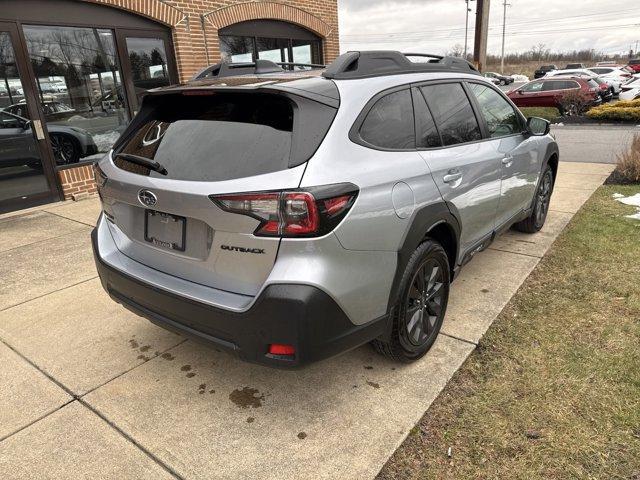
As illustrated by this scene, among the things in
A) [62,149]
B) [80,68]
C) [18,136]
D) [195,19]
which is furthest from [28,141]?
[195,19]

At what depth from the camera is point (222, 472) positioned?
2.18 meters

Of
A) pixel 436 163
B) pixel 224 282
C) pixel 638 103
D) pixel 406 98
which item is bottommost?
pixel 638 103

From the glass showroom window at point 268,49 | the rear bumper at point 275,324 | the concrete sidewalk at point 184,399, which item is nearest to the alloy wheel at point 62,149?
the glass showroom window at point 268,49

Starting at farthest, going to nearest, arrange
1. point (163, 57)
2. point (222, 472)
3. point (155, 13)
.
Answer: point (163, 57), point (155, 13), point (222, 472)

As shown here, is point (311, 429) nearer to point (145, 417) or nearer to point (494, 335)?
point (145, 417)

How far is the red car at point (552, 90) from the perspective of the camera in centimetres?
1908

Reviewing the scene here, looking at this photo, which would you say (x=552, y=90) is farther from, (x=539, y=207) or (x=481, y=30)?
(x=539, y=207)

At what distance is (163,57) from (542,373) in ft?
25.8

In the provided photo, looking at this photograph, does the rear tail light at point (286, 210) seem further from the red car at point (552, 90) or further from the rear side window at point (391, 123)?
the red car at point (552, 90)

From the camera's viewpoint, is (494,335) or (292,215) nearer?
(292,215)

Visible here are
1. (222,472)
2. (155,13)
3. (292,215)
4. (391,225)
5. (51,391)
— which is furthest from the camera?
(155,13)

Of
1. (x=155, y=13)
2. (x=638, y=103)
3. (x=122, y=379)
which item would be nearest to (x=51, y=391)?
(x=122, y=379)

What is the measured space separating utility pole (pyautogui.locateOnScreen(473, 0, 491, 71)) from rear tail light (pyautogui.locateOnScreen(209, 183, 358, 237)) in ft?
37.7

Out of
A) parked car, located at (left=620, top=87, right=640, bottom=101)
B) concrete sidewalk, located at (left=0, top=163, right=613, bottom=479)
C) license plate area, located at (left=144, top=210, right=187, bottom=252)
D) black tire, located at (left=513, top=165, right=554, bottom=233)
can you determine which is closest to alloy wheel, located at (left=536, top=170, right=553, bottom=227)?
black tire, located at (left=513, top=165, right=554, bottom=233)
